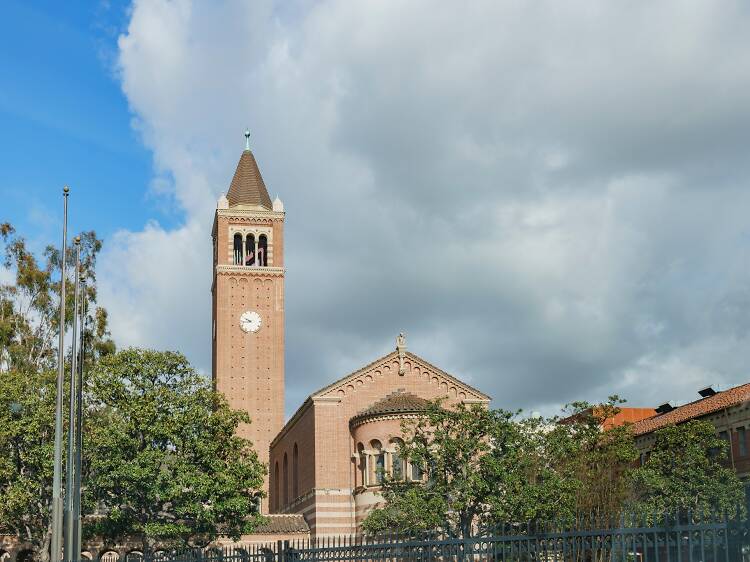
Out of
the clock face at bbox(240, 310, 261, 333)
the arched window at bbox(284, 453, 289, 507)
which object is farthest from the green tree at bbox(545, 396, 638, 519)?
the clock face at bbox(240, 310, 261, 333)

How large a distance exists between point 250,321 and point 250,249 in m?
6.73

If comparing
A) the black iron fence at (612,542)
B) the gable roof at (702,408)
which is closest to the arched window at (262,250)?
the gable roof at (702,408)

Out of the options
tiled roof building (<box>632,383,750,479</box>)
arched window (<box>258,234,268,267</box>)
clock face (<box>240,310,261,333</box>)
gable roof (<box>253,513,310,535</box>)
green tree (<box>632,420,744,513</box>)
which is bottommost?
gable roof (<box>253,513,310,535</box>)

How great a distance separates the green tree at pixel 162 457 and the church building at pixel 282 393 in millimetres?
7533

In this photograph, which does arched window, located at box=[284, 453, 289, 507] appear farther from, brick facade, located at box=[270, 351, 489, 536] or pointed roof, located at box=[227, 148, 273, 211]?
pointed roof, located at box=[227, 148, 273, 211]

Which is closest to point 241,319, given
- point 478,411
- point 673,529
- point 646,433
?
point 646,433

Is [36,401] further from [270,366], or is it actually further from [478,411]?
[270,366]

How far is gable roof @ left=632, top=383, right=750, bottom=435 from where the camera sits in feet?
186

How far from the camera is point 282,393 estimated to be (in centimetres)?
7725

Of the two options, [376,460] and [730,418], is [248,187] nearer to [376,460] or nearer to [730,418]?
[376,460]

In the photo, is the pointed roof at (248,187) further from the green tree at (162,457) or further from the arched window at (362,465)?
the green tree at (162,457)

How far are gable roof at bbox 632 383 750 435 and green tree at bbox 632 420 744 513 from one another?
4526 mm

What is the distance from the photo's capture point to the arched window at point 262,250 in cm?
8131

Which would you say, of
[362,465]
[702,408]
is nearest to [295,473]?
[362,465]
